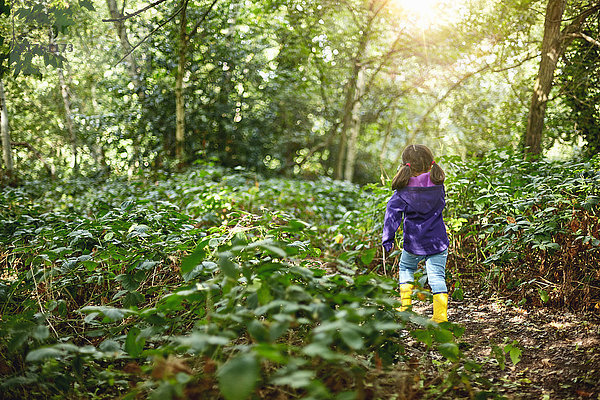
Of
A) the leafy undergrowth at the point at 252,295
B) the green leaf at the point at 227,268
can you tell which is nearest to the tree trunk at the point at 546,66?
the leafy undergrowth at the point at 252,295

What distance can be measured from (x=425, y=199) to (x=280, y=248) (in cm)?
208

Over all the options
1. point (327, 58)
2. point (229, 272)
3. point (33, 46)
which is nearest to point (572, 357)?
point (229, 272)

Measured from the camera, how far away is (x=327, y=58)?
37.3ft

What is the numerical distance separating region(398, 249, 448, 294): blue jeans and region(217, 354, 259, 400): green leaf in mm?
2443

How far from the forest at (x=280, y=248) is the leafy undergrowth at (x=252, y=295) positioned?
17 millimetres

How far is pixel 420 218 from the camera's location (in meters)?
3.47

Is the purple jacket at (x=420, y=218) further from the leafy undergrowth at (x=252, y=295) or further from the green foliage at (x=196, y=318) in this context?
the green foliage at (x=196, y=318)

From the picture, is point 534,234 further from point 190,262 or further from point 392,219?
point 190,262

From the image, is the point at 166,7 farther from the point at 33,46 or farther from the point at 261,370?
the point at 261,370

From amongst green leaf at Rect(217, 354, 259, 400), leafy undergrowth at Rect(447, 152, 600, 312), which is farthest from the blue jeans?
green leaf at Rect(217, 354, 259, 400)

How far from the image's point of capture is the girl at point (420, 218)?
3394 millimetres

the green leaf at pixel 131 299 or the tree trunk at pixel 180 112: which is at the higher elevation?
the tree trunk at pixel 180 112

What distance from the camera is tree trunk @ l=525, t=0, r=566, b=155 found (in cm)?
574

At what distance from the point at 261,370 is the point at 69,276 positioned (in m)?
1.94
